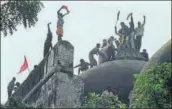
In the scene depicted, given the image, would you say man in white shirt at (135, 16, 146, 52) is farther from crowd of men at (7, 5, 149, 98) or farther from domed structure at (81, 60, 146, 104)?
domed structure at (81, 60, 146, 104)

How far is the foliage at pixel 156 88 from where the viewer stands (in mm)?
15623

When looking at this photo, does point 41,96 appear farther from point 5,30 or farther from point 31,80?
point 5,30

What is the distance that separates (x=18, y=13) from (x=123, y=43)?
20828mm

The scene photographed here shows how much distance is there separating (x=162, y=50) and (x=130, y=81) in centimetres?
334

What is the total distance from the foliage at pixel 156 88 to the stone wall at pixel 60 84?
236 inches

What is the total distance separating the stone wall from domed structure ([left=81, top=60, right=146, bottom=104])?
8.59 feet

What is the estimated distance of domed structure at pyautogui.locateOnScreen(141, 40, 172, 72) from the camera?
22.9 meters

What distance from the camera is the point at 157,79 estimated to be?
1603 centimetres

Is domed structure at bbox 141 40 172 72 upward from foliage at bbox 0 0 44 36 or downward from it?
upward

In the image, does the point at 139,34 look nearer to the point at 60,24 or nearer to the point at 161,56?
the point at 60,24

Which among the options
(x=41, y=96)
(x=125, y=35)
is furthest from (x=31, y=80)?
(x=125, y=35)

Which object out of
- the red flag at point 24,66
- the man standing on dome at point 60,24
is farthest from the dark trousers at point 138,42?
the man standing on dome at point 60,24

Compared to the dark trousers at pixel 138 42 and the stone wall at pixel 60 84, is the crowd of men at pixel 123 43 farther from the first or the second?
the stone wall at pixel 60 84

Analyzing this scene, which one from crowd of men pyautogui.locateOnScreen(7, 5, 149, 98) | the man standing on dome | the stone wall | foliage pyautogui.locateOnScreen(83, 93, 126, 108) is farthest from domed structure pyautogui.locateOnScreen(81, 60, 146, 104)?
foliage pyautogui.locateOnScreen(83, 93, 126, 108)
